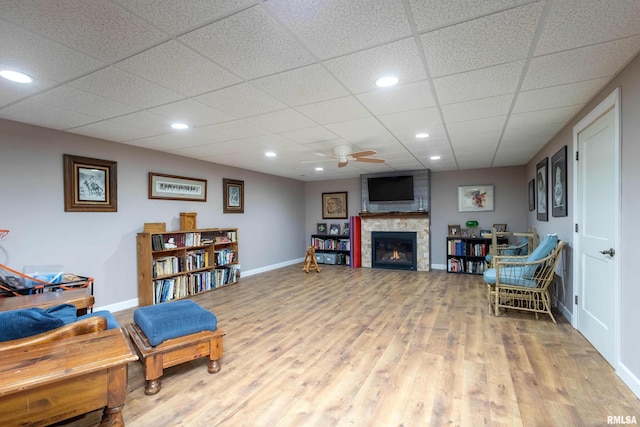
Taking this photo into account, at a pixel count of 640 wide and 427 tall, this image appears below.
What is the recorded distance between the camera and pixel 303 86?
Result: 2.36 metres

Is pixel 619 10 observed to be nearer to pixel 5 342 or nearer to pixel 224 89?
pixel 224 89

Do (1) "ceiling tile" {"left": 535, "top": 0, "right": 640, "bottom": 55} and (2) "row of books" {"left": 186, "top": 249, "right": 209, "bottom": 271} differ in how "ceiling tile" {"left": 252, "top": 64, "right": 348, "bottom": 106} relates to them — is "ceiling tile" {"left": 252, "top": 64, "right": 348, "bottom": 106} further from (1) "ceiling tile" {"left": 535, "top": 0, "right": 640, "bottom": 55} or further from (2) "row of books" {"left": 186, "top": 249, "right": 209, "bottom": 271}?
(2) "row of books" {"left": 186, "top": 249, "right": 209, "bottom": 271}

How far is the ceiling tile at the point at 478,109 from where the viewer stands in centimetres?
268

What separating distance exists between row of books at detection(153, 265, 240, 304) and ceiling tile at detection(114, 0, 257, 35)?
3788 mm

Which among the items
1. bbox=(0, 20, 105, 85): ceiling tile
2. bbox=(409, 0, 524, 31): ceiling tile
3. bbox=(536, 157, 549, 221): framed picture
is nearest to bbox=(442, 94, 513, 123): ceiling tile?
bbox=(409, 0, 524, 31): ceiling tile

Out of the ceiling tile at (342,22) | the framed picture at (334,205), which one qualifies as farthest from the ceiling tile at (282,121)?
the framed picture at (334,205)

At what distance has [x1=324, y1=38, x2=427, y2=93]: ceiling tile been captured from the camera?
185 centimetres

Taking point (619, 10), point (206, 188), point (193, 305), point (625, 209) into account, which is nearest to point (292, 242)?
point (206, 188)

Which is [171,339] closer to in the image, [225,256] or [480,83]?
[480,83]

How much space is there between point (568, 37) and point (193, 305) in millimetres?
3467

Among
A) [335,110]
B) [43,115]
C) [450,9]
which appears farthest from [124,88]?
[450,9]

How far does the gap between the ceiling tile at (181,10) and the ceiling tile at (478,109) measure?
214 cm

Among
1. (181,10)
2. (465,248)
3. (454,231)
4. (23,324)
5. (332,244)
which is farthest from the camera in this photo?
(332,244)

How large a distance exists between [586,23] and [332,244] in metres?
6.63
